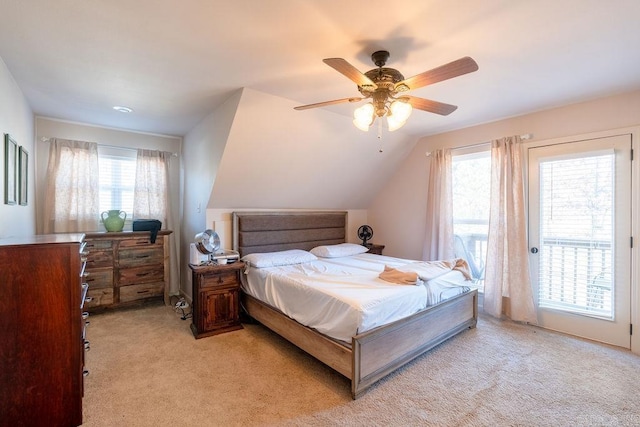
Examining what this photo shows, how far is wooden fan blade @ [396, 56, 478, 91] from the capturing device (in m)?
1.61

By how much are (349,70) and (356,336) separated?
5.77ft

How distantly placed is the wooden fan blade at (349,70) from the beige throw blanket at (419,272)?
162 centimetres

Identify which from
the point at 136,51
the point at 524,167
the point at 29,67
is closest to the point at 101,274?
the point at 29,67

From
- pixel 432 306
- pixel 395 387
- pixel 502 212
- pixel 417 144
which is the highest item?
pixel 417 144

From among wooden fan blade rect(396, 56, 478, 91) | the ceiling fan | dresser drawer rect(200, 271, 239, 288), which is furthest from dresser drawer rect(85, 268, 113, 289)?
wooden fan blade rect(396, 56, 478, 91)

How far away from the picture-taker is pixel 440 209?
409 cm

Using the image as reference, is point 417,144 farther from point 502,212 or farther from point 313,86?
point 313,86

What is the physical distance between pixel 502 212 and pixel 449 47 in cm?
226

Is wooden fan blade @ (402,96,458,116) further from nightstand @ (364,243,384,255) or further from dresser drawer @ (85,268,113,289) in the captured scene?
dresser drawer @ (85,268,113,289)

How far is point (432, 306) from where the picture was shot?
2.66 meters

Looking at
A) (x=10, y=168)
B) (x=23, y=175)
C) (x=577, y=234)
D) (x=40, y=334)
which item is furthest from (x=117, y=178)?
(x=577, y=234)

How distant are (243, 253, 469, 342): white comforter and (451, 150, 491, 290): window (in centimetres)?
100

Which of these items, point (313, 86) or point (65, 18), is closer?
point (65, 18)

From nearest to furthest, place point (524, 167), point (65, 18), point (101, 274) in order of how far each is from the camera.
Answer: point (65, 18), point (524, 167), point (101, 274)
